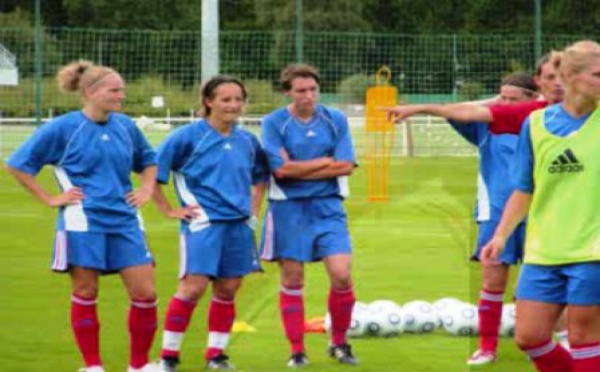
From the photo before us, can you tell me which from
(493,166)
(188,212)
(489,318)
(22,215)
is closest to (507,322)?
(489,318)

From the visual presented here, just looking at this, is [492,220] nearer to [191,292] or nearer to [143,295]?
[191,292]

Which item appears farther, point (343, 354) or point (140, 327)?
point (343, 354)

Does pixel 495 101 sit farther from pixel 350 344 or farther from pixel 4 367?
pixel 4 367

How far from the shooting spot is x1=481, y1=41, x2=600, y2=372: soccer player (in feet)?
22.2

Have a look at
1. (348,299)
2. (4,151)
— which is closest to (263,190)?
(348,299)

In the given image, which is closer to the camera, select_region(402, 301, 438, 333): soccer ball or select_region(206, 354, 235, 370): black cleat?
select_region(206, 354, 235, 370): black cleat

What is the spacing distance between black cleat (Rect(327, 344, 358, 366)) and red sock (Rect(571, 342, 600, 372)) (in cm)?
259

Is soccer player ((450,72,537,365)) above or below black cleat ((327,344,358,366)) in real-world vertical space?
above

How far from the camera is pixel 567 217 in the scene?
6832mm

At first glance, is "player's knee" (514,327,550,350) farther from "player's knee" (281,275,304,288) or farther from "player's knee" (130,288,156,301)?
"player's knee" (281,275,304,288)

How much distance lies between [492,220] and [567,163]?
263 cm

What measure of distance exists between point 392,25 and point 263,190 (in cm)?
4757

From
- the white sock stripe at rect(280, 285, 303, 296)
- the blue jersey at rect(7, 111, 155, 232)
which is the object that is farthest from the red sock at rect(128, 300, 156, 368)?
the white sock stripe at rect(280, 285, 303, 296)

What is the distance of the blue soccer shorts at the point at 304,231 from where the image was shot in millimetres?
9430
